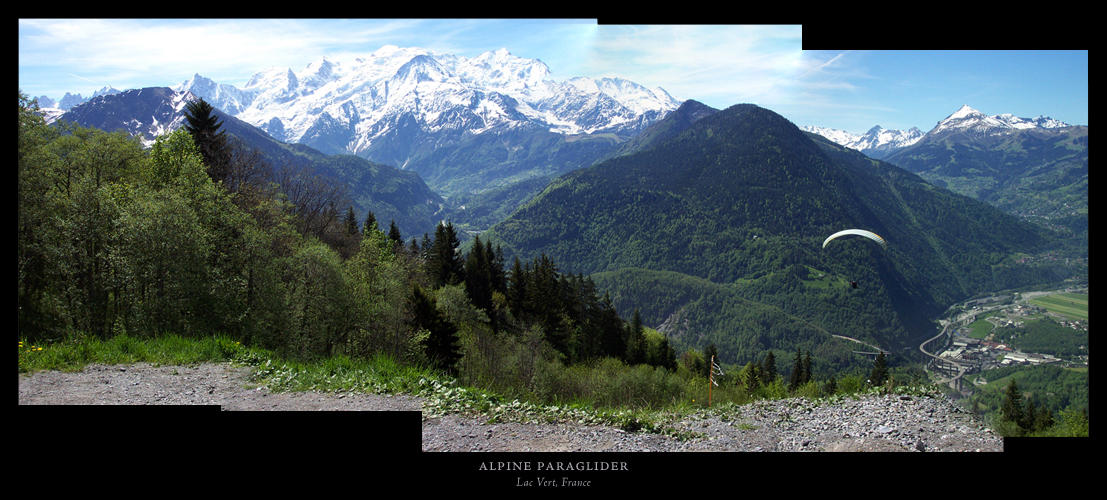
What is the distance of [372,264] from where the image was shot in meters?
24.6

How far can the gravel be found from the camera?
17.0ft

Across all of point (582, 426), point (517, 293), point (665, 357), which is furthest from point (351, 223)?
point (582, 426)

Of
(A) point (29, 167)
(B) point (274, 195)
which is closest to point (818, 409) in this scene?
(A) point (29, 167)

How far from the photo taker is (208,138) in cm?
2667

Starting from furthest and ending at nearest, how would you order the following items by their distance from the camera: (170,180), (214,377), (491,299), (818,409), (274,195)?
(491,299), (274,195), (170,180), (818,409), (214,377)

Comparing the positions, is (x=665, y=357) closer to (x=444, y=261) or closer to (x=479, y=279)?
(x=479, y=279)

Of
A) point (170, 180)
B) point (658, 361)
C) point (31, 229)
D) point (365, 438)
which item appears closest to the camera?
point (365, 438)

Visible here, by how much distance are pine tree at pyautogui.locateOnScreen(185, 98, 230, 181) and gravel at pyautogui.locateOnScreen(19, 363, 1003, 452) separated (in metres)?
22.6

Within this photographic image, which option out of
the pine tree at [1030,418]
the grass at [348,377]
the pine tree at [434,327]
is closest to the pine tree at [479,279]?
the pine tree at [434,327]

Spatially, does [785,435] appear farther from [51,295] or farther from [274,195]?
[274,195]

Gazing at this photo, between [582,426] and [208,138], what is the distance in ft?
96.1

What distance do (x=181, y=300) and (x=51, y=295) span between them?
2.05 meters

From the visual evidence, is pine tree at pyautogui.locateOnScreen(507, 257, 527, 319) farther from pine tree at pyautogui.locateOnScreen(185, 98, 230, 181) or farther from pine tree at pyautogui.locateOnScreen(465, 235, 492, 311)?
pine tree at pyautogui.locateOnScreen(185, 98, 230, 181)

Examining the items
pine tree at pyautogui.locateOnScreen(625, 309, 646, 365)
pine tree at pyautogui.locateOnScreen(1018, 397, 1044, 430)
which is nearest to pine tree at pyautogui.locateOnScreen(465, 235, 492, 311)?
pine tree at pyautogui.locateOnScreen(625, 309, 646, 365)
